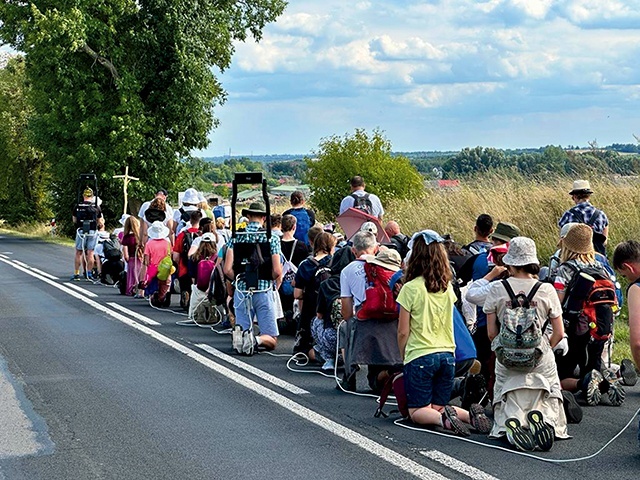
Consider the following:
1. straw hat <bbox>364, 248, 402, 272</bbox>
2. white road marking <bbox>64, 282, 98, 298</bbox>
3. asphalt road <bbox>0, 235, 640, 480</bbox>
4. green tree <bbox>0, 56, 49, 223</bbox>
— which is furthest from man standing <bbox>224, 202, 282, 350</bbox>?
green tree <bbox>0, 56, 49, 223</bbox>

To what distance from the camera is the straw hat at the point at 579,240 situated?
360 inches

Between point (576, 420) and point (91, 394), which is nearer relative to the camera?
point (576, 420)

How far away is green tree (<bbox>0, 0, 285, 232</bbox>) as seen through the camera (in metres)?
39.8

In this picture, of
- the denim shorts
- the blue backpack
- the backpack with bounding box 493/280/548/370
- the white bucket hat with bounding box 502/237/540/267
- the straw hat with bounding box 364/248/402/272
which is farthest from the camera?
the blue backpack

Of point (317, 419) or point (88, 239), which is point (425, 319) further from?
point (88, 239)

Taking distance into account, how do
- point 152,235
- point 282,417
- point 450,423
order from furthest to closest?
point 152,235 < point 282,417 < point 450,423

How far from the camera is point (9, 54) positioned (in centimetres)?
7200

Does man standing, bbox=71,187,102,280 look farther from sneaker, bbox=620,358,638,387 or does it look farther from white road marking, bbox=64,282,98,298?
sneaker, bbox=620,358,638,387

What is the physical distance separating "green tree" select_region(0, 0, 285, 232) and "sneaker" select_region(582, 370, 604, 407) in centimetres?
3247

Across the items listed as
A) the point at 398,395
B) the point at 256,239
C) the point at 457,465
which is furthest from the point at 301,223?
→ the point at 457,465

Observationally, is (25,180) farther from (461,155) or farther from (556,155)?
(556,155)

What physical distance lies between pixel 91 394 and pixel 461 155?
2224 cm

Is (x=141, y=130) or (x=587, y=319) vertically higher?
(x=141, y=130)

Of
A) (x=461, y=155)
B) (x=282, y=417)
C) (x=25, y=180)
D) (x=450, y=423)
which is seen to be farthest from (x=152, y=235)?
(x=25, y=180)
